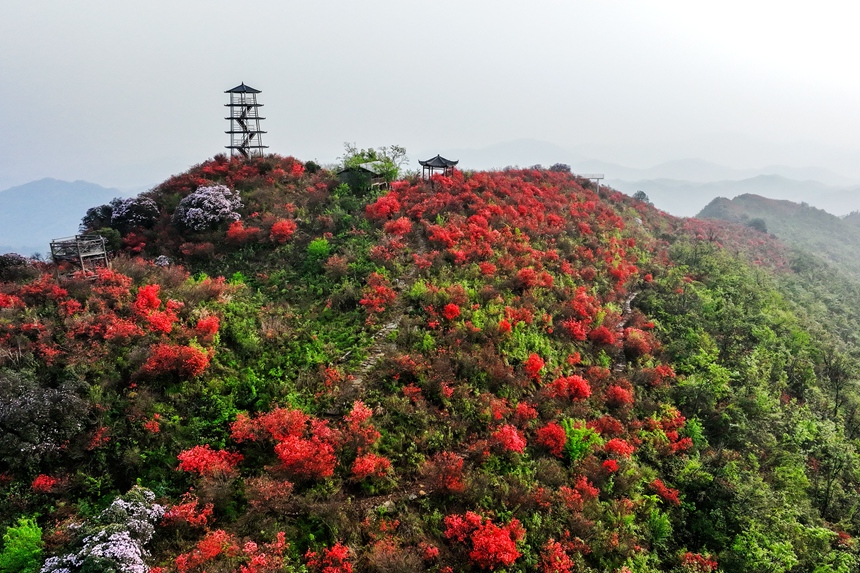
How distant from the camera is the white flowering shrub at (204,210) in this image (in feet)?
80.5

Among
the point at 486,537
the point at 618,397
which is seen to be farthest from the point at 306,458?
the point at 618,397

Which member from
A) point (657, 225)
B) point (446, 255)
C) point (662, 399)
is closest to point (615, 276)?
point (662, 399)

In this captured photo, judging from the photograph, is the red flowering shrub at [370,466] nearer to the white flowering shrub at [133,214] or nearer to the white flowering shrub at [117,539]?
the white flowering shrub at [117,539]

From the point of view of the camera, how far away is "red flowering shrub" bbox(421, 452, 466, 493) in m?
11.8

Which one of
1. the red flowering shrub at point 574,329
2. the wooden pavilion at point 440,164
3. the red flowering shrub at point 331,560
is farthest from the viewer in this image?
the wooden pavilion at point 440,164

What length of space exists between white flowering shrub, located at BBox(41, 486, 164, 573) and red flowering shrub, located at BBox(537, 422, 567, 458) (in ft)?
37.1

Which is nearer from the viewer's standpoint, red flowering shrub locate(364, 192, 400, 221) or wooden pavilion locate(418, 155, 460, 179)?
red flowering shrub locate(364, 192, 400, 221)

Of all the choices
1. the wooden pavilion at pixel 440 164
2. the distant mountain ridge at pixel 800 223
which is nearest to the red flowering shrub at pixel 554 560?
the wooden pavilion at pixel 440 164

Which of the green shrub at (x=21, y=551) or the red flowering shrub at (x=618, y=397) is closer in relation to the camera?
the green shrub at (x=21, y=551)

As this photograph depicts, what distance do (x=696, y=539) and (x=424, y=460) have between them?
32.5ft

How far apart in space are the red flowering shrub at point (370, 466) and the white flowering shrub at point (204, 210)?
18960 mm

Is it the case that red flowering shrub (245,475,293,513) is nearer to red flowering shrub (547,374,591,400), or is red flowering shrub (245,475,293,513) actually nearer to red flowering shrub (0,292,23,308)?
red flowering shrub (547,374,591,400)

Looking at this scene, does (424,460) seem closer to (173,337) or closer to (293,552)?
(293,552)

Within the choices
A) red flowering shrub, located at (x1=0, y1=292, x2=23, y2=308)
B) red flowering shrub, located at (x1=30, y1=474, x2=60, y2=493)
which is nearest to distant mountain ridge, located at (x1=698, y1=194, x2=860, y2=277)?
red flowering shrub, located at (x1=30, y1=474, x2=60, y2=493)
